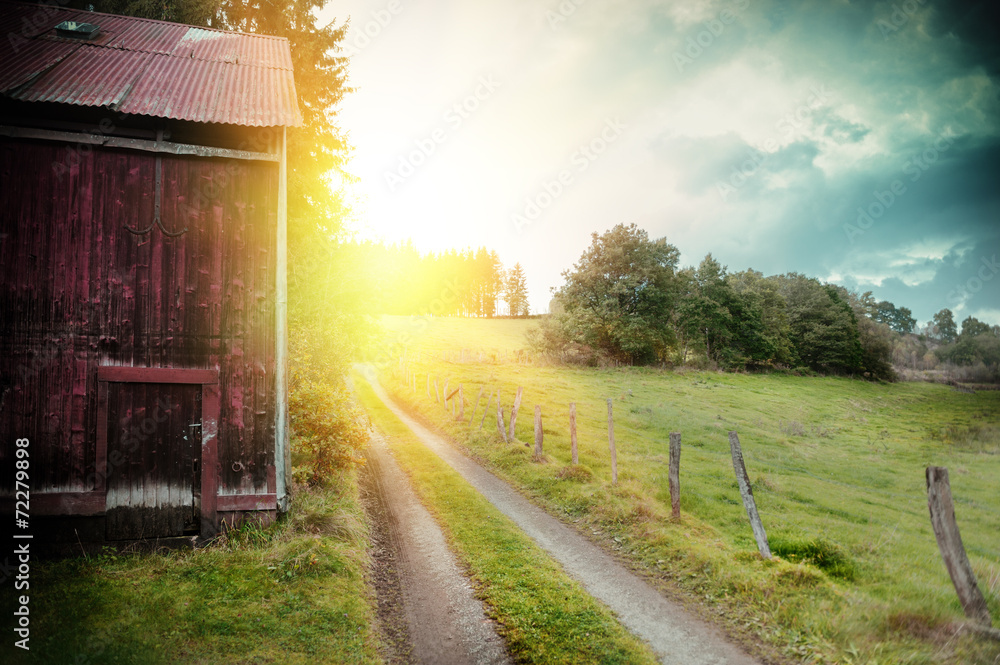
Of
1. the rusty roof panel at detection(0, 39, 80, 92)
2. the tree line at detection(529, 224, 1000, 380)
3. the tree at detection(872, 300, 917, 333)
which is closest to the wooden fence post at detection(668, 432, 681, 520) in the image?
the rusty roof panel at detection(0, 39, 80, 92)

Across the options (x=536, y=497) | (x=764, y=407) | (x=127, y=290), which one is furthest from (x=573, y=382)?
(x=127, y=290)

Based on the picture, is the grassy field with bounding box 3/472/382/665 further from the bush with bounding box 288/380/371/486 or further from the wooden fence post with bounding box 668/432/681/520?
the wooden fence post with bounding box 668/432/681/520

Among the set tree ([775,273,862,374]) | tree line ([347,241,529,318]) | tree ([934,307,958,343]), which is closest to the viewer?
tree ([775,273,862,374])

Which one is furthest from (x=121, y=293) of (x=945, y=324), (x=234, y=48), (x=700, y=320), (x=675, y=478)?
(x=945, y=324)

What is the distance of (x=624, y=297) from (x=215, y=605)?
42.1 m

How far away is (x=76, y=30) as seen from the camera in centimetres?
979

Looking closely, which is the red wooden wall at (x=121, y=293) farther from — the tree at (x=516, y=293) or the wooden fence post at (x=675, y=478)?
the tree at (x=516, y=293)

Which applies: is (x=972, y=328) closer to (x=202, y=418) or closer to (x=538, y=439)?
(x=538, y=439)

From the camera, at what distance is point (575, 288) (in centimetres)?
4550

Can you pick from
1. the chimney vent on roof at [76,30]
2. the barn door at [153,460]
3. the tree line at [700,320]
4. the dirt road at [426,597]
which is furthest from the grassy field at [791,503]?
the tree line at [700,320]

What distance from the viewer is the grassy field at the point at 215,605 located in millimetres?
5098

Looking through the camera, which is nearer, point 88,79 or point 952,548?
point 952,548

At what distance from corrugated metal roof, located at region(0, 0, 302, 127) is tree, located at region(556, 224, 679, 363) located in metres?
35.0

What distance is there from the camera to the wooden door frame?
750 centimetres
